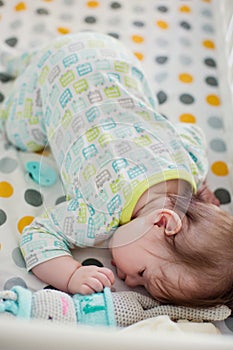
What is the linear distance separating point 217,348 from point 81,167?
2.03ft

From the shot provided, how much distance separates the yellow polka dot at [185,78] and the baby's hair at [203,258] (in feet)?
1.80

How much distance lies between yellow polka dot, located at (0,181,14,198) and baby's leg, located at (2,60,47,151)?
0.37 feet

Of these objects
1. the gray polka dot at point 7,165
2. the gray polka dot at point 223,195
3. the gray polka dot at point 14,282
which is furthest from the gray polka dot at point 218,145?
the gray polka dot at point 14,282

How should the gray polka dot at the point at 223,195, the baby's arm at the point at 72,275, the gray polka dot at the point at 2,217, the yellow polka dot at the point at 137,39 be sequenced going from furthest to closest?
the yellow polka dot at the point at 137,39, the gray polka dot at the point at 223,195, the gray polka dot at the point at 2,217, the baby's arm at the point at 72,275

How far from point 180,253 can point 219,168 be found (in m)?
0.39

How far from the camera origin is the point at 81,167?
1.17m

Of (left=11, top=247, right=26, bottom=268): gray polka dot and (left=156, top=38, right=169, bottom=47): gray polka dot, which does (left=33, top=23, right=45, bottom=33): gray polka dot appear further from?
(left=11, top=247, right=26, bottom=268): gray polka dot

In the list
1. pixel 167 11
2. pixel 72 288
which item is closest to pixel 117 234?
pixel 72 288

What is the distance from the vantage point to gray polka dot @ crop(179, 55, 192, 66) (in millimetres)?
1567

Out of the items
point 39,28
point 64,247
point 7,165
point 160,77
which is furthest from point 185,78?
point 64,247

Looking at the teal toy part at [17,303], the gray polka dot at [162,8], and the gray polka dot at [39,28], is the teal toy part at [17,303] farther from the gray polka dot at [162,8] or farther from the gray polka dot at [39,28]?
the gray polka dot at [162,8]

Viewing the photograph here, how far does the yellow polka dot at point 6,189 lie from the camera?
122cm

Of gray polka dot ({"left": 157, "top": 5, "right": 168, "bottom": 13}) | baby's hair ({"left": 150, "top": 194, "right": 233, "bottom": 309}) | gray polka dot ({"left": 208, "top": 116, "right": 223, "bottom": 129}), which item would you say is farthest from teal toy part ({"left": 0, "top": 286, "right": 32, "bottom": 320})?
gray polka dot ({"left": 157, "top": 5, "right": 168, "bottom": 13})

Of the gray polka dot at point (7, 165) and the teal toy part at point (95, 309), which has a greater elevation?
the gray polka dot at point (7, 165)
